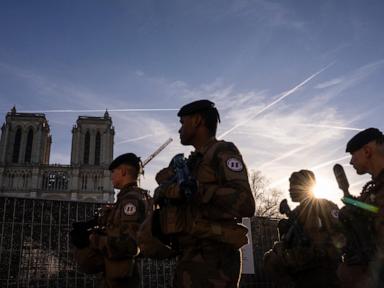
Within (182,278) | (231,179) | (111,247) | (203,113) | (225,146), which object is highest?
(203,113)

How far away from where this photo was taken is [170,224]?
7.42 ft

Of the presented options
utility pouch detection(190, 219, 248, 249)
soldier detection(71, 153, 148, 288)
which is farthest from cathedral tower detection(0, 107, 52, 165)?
utility pouch detection(190, 219, 248, 249)

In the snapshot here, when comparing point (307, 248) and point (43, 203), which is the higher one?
point (43, 203)

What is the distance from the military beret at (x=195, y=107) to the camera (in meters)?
2.77

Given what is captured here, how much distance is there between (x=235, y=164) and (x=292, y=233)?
7.16 feet

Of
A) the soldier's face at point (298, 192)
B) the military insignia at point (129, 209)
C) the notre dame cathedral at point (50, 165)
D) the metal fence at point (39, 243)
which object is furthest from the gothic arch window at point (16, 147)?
the soldier's face at point (298, 192)

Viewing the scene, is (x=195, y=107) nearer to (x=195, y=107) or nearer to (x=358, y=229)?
(x=195, y=107)

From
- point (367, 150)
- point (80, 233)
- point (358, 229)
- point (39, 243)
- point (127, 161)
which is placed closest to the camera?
point (358, 229)

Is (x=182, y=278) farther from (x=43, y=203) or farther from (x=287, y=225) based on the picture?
(x=43, y=203)

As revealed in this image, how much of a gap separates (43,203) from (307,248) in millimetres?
5442

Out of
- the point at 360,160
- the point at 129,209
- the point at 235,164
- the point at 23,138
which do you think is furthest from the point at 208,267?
the point at 23,138

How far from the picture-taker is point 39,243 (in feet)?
23.4

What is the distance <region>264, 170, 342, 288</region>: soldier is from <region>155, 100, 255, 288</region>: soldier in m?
1.88

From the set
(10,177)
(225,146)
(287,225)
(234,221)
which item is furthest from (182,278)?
(10,177)
